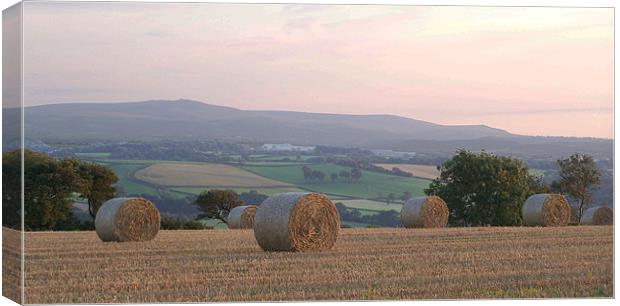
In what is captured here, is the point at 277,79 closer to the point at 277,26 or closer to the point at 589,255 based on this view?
the point at 277,26

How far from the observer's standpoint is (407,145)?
33.5 m

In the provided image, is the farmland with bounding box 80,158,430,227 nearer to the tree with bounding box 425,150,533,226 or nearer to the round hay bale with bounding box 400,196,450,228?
the tree with bounding box 425,150,533,226

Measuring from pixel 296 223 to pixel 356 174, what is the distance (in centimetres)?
2395

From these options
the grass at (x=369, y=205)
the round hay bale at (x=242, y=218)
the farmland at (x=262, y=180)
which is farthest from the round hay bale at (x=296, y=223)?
the grass at (x=369, y=205)

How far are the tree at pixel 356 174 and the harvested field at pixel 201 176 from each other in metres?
2.99

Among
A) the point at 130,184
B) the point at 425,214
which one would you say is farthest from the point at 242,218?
the point at 130,184

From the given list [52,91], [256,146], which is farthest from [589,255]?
[256,146]

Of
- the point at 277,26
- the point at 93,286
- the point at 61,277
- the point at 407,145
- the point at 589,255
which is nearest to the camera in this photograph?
the point at 93,286

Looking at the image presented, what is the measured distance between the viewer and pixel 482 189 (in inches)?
1775

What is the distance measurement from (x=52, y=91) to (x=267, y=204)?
371 centimetres

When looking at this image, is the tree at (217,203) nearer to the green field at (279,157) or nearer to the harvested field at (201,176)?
the harvested field at (201,176)

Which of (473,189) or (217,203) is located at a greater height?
(473,189)

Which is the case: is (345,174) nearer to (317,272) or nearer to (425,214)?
(425,214)

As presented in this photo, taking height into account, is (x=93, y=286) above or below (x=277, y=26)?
below
